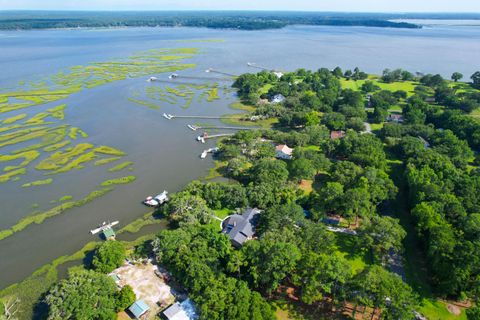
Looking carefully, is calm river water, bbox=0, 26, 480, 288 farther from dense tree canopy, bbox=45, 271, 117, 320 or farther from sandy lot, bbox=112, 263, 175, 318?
dense tree canopy, bbox=45, 271, 117, 320

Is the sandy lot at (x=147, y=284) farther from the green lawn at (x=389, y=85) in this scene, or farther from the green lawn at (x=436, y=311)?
the green lawn at (x=389, y=85)

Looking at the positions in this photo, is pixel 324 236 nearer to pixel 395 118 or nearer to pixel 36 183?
pixel 36 183

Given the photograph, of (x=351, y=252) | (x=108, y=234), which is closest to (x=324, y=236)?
(x=351, y=252)

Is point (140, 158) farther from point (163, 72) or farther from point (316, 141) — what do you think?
point (163, 72)

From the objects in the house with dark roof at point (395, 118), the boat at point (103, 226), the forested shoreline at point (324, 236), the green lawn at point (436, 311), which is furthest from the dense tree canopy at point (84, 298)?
the house with dark roof at point (395, 118)

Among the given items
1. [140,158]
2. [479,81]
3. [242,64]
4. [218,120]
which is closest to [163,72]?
[242,64]

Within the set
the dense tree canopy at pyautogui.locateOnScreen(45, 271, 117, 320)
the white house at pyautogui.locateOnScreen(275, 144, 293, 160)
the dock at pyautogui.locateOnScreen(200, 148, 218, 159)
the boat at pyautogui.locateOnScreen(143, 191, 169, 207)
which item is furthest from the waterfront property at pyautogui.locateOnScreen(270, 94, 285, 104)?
the dense tree canopy at pyautogui.locateOnScreen(45, 271, 117, 320)

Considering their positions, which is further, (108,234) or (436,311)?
(108,234)
